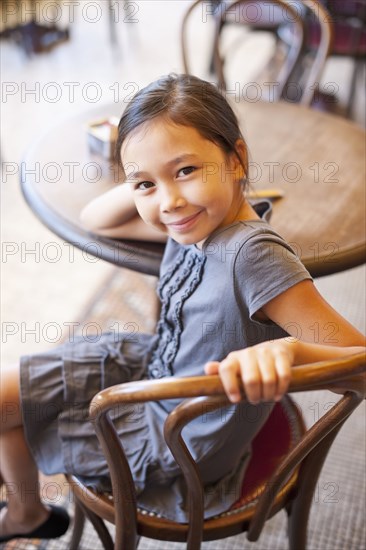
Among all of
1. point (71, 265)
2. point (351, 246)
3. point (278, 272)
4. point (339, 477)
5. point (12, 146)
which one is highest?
point (278, 272)

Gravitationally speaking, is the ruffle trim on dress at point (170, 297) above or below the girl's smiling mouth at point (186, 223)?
below

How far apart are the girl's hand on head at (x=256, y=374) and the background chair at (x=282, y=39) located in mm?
1337

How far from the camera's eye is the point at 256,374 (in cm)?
61

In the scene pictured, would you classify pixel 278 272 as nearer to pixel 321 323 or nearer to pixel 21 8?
pixel 321 323

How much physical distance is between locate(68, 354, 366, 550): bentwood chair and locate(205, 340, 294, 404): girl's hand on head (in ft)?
0.04

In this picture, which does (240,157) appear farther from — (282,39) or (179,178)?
(282,39)

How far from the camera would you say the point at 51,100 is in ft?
10.9

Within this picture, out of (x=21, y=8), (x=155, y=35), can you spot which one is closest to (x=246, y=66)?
(x=155, y=35)

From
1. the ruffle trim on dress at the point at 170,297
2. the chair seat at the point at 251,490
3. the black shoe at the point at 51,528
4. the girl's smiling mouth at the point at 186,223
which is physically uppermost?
the girl's smiling mouth at the point at 186,223

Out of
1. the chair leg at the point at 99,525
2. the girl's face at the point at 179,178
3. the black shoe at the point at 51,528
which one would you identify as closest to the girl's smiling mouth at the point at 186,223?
the girl's face at the point at 179,178

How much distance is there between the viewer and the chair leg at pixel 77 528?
1234 millimetres

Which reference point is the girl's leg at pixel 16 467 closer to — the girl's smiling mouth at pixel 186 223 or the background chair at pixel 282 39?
the girl's smiling mouth at pixel 186 223

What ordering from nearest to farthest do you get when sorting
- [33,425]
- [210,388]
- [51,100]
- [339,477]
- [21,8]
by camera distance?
[210,388] < [33,425] < [339,477] < [51,100] < [21,8]

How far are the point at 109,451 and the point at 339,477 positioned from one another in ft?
3.21
